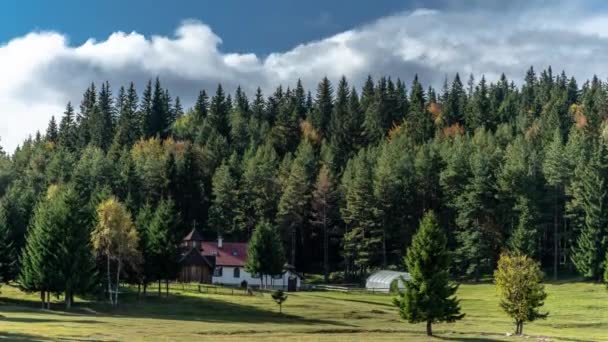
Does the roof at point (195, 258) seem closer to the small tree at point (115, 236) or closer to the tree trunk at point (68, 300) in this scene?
the small tree at point (115, 236)

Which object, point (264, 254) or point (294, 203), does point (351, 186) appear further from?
point (264, 254)

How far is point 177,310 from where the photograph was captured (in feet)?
236

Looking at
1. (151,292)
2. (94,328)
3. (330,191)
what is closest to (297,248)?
(330,191)

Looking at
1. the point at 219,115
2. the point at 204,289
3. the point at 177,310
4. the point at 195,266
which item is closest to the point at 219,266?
the point at 195,266

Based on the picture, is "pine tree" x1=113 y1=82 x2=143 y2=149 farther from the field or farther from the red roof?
the field

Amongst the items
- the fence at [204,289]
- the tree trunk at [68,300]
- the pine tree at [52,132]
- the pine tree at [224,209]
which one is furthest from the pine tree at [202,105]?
the tree trunk at [68,300]

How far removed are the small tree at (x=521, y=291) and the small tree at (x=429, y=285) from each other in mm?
5962

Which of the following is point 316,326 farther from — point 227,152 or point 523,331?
point 227,152

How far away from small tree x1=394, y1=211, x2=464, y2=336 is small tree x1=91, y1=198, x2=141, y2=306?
1280 inches

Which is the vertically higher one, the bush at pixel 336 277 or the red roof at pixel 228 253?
the red roof at pixel 228 253

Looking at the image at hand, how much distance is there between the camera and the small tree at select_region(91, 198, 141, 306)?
252 feet

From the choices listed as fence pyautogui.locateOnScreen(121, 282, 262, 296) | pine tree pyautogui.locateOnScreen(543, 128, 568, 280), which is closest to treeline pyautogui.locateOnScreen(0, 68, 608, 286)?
pine tree pyautogui.locateOnScreen(543, 128, 568, 280)

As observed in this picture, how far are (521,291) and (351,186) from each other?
56.2 meters

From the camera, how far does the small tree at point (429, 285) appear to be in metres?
57.4
